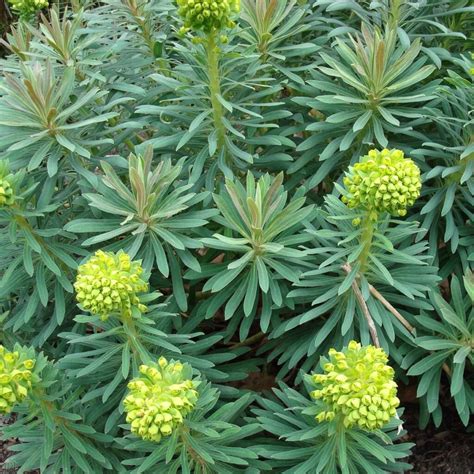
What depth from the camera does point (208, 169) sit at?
279cm

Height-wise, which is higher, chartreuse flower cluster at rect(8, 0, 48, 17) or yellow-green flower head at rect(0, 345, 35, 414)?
chartreuse flower cluster at rect(8, 0, 48, 17)

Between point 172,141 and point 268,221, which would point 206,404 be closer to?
point 268,221

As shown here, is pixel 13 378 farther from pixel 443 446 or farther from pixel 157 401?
pixel 443 446

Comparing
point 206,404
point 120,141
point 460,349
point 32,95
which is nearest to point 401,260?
point 460,349

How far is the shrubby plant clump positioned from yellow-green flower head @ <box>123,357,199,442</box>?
0.15 ft

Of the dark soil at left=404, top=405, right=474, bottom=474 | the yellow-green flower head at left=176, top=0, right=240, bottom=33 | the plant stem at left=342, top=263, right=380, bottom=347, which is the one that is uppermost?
the yellow-green flower head at left=176, top=0, right=240, bottom=33

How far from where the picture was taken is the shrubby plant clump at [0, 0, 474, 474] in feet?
7.39

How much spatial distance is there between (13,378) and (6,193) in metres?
0.67

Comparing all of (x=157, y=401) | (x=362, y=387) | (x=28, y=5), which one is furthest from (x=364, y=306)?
(x=28, y=5)

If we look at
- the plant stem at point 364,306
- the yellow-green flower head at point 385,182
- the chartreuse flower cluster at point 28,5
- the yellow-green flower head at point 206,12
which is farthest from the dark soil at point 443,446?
the chartreuse flower cluster at point 28,5

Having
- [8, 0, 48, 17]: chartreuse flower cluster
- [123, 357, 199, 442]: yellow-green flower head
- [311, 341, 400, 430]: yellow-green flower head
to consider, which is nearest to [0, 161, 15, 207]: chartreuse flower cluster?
[123, 357, 199, 442]: yellow-green flower head

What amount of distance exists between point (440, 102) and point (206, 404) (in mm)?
1670

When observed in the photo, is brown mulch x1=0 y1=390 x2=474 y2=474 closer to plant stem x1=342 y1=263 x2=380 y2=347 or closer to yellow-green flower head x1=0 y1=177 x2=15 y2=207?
plant stem x1=342 y1=263 x2=380 y2=347

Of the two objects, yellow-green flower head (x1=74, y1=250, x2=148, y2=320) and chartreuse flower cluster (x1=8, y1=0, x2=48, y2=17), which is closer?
yellow-green flower head (x1=74, y1=250, x2=148, y2=320)
